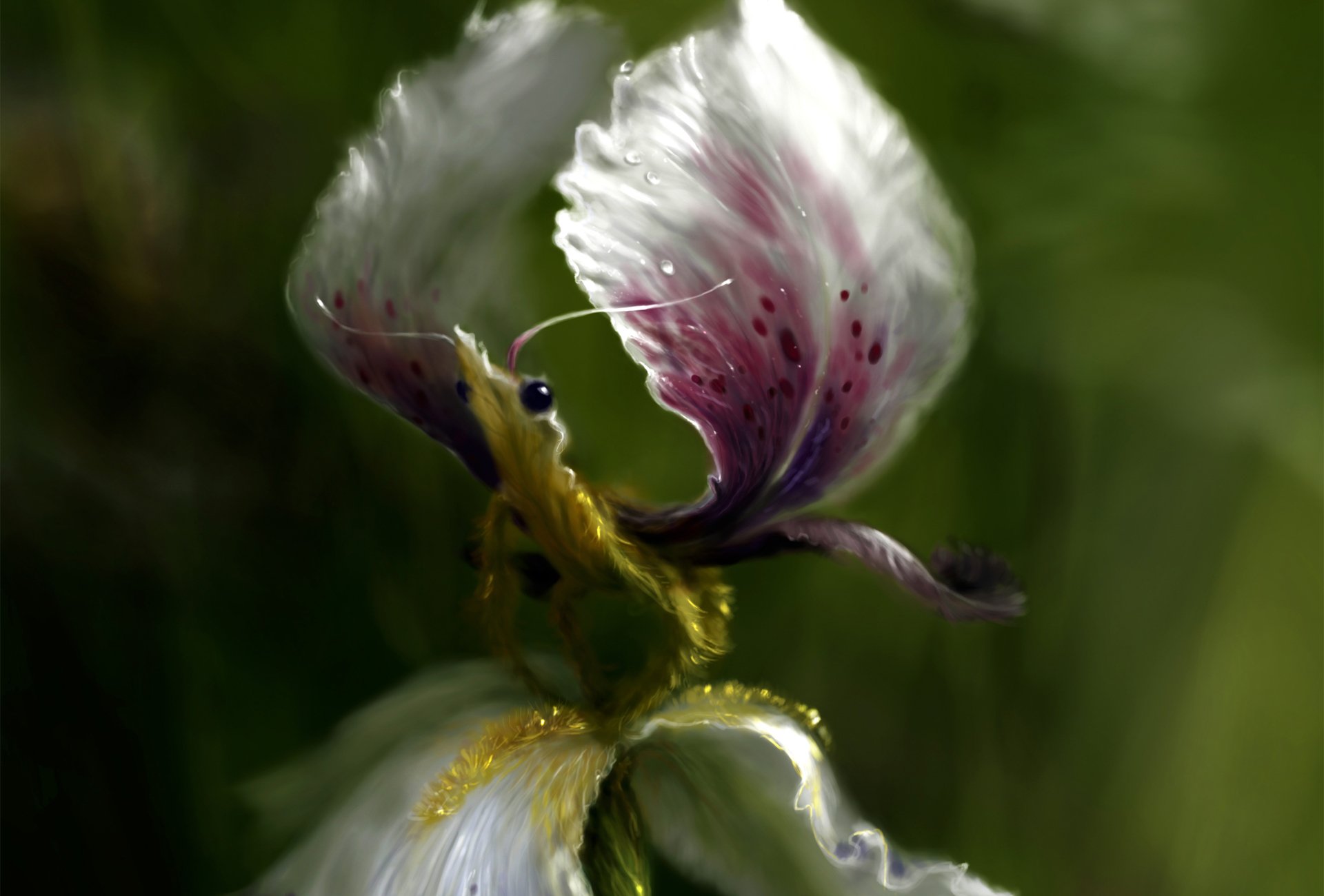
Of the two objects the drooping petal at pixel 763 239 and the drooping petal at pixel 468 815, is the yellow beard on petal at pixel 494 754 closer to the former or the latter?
the drooping petal at pixel 468 815

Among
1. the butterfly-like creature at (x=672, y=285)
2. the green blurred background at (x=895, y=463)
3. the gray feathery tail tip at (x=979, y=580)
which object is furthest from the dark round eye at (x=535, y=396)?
the gray feathery tail tip at (x=979, y=580)

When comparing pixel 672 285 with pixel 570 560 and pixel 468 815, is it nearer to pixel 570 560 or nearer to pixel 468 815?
pixel 570 560

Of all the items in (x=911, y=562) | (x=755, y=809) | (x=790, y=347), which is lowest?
(x=755, y=809)

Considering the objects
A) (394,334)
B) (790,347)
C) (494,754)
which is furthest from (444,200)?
(494,754)

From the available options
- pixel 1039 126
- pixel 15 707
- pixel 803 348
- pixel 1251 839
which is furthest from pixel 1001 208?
pixel 15 707

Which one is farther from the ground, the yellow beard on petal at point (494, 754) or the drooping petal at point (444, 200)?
the drooping petal at point (444, 200)

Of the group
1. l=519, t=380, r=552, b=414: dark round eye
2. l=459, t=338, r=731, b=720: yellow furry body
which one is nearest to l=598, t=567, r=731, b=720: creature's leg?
l=459, t=338, r=731, b=720: yellow furry body

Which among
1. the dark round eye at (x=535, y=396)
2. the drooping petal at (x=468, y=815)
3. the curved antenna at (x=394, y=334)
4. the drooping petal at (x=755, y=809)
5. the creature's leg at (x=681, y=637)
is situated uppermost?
the curved antenna at (x=394, y=334)

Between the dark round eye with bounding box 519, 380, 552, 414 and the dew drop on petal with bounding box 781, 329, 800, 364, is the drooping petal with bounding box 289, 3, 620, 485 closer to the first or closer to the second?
the dark round eye with bounding box 519, 380, 552, 414
